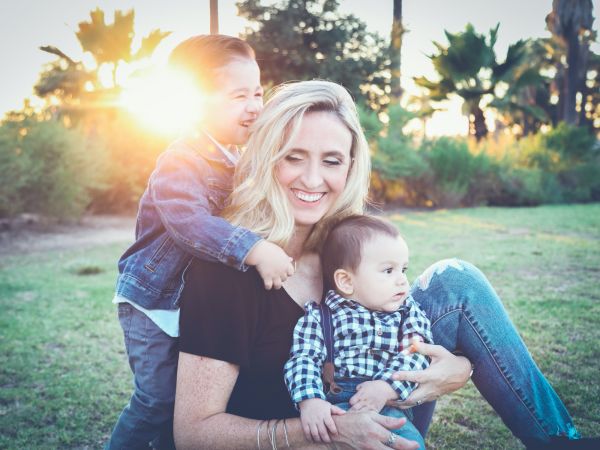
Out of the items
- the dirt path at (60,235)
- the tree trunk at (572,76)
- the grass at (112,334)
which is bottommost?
the dirt path at (60,235)

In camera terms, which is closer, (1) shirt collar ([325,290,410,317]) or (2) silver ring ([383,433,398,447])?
(2) silver ring ([383,433,398,447])

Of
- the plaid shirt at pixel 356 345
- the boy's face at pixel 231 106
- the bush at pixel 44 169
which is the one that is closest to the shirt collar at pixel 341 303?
the plaid shirt at pixel 356 345

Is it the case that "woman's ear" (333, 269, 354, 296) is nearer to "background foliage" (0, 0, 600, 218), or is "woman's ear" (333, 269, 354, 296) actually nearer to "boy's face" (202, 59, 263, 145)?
"boy's face" (202, 59, 263, 145)

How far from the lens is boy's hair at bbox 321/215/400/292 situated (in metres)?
1.92

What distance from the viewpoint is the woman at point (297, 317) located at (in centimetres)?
151

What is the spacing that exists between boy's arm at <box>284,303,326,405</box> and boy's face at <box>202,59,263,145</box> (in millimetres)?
1264

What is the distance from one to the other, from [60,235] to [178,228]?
1117cm

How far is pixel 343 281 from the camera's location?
193 cm

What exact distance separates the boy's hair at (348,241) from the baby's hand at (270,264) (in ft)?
1.02

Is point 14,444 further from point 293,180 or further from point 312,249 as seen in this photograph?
point 293,180

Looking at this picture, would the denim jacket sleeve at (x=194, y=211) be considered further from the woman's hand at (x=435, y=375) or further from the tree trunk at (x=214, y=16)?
the tree trunk at (x=214, y=16)

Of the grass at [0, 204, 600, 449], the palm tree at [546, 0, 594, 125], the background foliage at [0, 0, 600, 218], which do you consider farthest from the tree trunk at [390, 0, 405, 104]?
the grass at [0, 204, 600, 449]

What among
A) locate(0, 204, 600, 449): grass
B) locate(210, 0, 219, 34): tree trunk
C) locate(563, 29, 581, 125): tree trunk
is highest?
locate(563, 29, 581, 125): tree trunk

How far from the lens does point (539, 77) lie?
22875 millimetres
